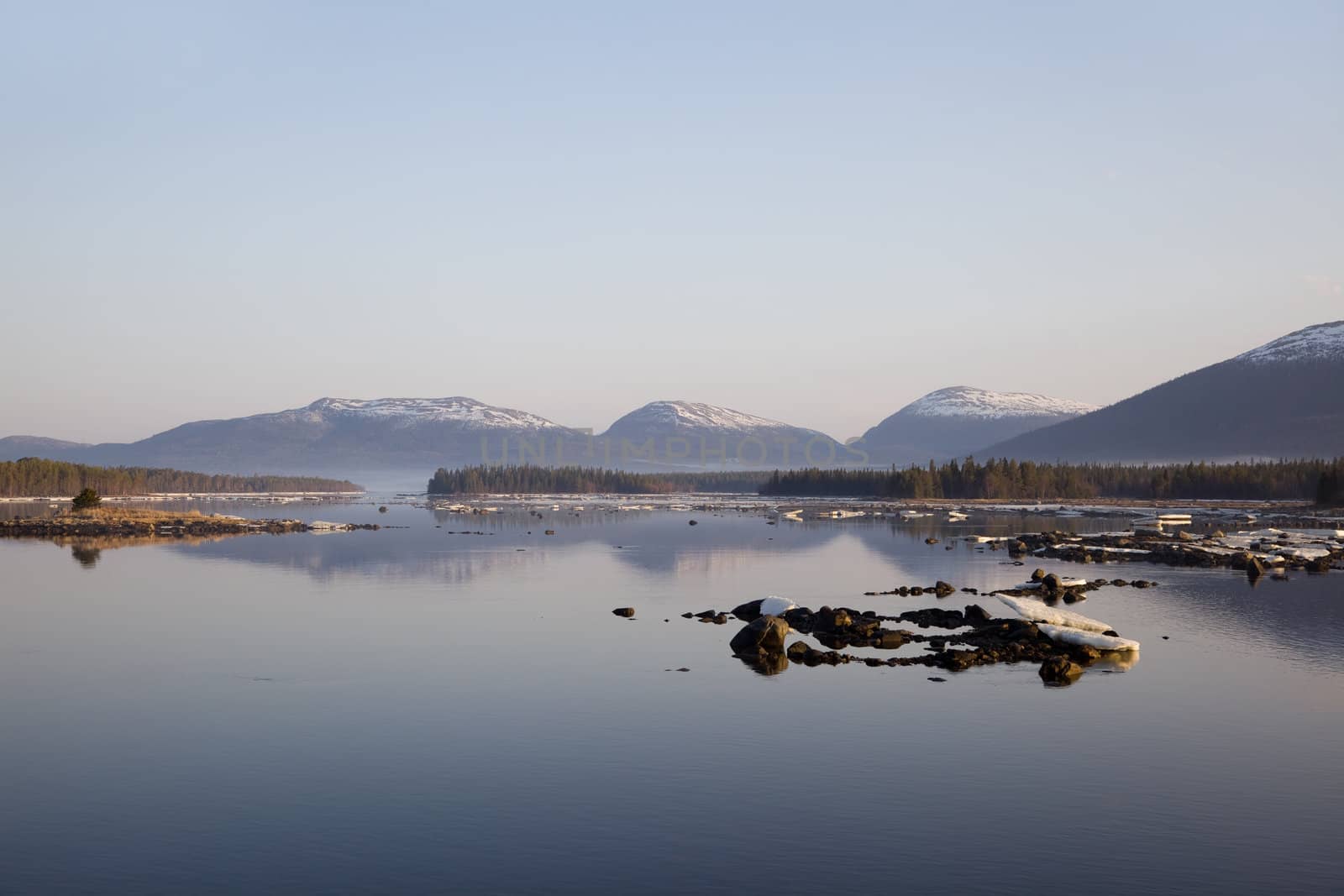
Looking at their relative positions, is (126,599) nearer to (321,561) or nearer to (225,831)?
(321,561)

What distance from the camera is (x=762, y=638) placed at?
3797 centimetres

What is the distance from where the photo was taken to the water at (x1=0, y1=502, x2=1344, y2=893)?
18859 millimetres

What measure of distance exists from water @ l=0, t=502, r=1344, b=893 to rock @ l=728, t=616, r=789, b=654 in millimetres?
989

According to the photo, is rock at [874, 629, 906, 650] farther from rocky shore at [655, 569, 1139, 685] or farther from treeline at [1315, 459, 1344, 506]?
treeline at [1315, 459, 1344, 506]

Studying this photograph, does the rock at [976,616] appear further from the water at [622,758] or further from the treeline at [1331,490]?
the treeline at [1331,490]

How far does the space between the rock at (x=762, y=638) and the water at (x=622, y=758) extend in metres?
0.99

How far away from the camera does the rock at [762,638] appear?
37875 mm

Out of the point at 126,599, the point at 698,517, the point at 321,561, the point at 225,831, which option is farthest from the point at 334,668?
the point at 698,517

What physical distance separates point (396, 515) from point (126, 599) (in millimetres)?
108110

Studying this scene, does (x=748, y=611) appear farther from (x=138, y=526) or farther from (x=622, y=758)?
(x=138, y=526)

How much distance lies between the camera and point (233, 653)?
1489 inches

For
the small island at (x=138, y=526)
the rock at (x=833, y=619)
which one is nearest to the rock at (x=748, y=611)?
the rock at (x=833, y=619)

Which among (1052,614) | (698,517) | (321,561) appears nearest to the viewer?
(1052,614)

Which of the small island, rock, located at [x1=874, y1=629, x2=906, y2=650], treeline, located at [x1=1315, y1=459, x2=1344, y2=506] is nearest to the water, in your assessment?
rock, located at [x1=874, y1=629, x2=906, y2=650]
